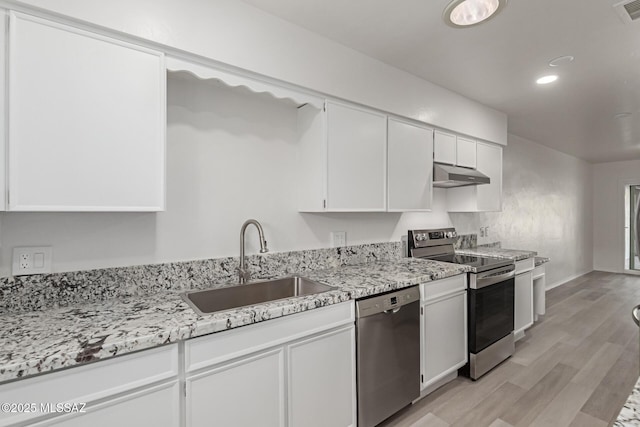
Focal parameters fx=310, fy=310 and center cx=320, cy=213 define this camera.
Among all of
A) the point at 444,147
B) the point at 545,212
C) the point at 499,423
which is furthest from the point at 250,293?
the point at 545,212

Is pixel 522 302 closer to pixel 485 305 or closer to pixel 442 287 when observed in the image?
pixel 485 305

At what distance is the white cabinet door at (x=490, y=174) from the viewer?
127 inches

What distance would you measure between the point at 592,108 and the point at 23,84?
4620 millimetres

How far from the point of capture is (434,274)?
2.16 metres

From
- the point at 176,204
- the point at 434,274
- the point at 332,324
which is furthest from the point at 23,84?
the point at 434,274

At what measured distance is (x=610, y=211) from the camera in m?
6.88

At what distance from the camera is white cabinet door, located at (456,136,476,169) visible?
9.82 feet

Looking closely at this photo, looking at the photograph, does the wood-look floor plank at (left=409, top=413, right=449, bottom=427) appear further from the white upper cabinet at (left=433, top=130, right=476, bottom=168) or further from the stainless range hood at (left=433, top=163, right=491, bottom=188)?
the white upper cabinet at (left=433, top=130, right=476, bottom=168)

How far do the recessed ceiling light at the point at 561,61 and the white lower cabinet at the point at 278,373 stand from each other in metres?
2.33

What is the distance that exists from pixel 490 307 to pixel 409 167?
→ 1.33m

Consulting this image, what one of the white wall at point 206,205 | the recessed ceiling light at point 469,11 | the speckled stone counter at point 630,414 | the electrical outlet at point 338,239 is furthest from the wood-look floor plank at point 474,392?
the recessed ceiling light at point 469,11

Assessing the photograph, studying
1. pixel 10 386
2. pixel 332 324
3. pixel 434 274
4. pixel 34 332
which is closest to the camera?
pixel 10 386

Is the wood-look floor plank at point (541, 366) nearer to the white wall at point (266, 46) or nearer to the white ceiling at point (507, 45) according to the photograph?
the white wall at point (266, 46)

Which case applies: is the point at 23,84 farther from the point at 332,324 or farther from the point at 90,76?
the point at 332,324
